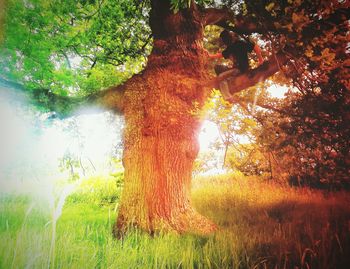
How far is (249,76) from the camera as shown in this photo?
4523 mm

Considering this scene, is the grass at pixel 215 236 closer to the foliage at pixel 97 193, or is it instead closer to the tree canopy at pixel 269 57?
the foliage at pixel 97 193

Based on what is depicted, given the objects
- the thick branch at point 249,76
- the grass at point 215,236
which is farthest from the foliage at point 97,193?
the thick branch at point 249,76

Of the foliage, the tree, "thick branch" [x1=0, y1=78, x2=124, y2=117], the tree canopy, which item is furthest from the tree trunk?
the foliage

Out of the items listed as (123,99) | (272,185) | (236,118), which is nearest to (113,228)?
(123,99)

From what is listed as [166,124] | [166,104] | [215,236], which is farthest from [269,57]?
[215,236]

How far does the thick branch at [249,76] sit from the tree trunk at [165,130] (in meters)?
0.41

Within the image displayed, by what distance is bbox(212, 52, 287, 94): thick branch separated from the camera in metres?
4.40

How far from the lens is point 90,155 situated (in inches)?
223

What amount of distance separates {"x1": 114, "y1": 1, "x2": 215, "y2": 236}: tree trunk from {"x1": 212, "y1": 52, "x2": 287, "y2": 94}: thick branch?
0.41 meters

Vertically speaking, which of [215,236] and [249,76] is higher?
[249,76]

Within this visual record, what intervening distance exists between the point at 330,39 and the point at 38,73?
4807mm

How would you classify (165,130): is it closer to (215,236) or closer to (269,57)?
(215,236)

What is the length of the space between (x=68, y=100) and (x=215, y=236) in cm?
349

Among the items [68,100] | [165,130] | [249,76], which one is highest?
[249,76]
